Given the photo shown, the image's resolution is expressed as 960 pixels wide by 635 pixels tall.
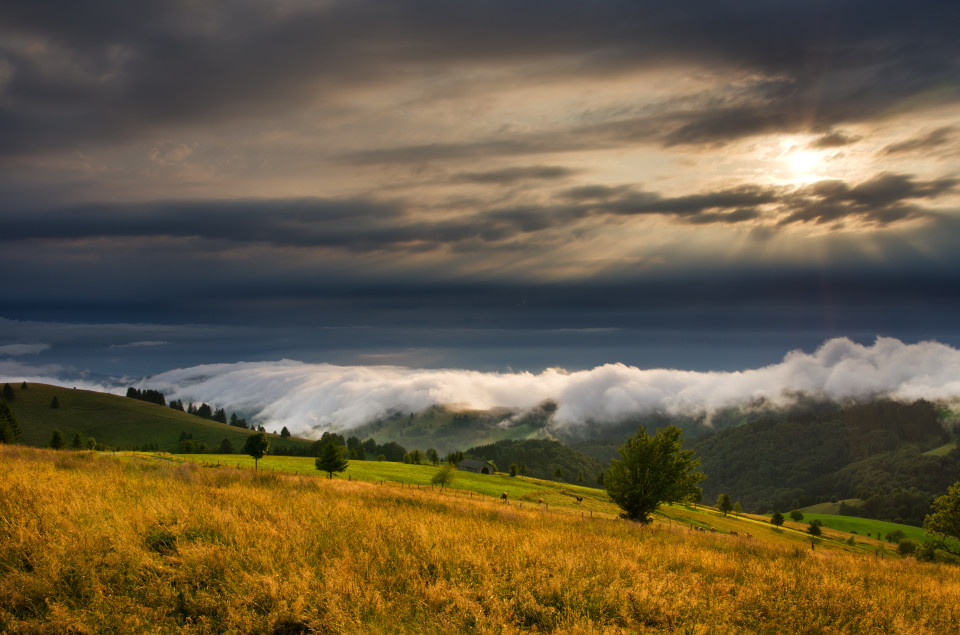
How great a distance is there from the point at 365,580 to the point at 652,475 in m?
35.7

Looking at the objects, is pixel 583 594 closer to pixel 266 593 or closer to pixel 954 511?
pixel 266 593

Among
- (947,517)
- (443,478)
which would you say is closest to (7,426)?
(443,478)

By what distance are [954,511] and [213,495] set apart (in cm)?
11309

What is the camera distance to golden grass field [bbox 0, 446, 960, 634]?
282 inches

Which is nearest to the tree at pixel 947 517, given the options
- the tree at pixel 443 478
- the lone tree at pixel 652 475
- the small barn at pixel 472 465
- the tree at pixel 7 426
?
the lone tree at pixel 652 475

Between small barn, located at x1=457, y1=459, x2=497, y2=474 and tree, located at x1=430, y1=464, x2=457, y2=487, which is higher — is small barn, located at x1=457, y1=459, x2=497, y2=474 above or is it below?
below

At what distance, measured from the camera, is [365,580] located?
26.8 ft

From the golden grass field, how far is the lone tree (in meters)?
27.6

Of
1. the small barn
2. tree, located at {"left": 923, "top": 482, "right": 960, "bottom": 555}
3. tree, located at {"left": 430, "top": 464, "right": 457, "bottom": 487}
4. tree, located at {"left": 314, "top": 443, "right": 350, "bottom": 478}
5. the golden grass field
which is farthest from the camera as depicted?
the small barn

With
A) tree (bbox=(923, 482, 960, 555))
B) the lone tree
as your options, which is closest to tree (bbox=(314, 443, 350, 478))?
the lone tree

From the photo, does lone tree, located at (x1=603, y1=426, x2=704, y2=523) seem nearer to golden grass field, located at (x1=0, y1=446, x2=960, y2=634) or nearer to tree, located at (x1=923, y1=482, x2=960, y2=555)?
golden grass field, located at (x1=0, y1=446, x2=960, y2=634)

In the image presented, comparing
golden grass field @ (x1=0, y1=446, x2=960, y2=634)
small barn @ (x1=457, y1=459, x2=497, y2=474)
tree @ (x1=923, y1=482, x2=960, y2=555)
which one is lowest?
small barn @ (x1=457, y1=459, x2=497, y2=474)

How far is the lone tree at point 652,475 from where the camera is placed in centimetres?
3919

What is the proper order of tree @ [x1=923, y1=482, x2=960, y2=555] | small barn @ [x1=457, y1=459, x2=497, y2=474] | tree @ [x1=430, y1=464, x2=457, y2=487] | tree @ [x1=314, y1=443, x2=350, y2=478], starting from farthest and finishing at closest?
small barn @ [x1=457, y1=459, x2=497, y2=474] < tree @ [x1=923, y1=482, x2=960, y2=555] < tree @ [x1=430, y1=464, x2=457, y2=487] < tree @ [x1=314, y1=443, x2=350, y2=478]
